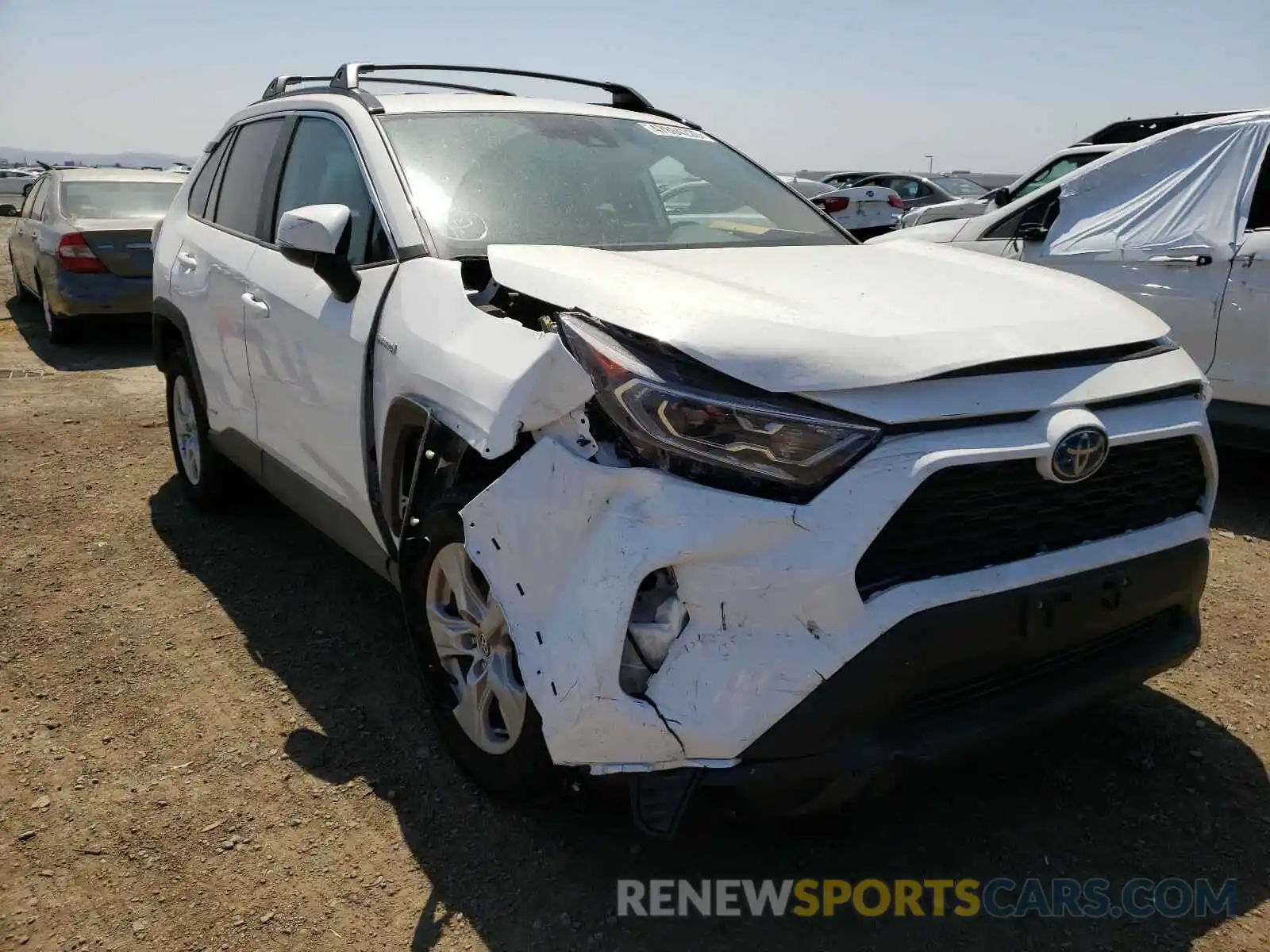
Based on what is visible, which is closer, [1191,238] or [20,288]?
[1191,238]

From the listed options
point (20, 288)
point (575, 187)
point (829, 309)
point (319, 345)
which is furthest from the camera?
point (20, 288)

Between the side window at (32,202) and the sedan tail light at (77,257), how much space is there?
1.84 metres

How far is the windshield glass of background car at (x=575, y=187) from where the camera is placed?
9.88 feet

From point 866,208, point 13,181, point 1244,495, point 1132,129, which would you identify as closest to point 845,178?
point 866,208

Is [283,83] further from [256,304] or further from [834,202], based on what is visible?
[834,202]

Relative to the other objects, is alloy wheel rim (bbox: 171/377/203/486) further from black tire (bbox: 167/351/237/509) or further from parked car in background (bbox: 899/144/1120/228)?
parked car in background (bbox: 899/144/1120/228)

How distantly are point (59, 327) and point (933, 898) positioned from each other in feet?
31.7

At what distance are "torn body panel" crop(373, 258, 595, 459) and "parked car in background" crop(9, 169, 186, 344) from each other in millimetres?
7428

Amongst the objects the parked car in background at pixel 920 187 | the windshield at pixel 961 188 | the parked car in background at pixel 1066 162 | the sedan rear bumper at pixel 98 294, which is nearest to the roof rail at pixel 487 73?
the parked car in background at pixel 1066 162

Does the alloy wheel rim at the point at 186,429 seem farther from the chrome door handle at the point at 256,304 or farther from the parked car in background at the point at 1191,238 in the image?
the parked car in background at the point at 1191,238

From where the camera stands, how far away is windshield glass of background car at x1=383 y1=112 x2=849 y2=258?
3.01m

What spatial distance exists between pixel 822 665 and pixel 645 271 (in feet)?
3.44

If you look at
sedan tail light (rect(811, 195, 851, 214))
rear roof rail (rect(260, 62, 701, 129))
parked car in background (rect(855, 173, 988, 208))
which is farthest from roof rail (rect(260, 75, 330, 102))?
parked car in background (rect(855, 173, 988, 208))

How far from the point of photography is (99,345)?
32.3 feet
